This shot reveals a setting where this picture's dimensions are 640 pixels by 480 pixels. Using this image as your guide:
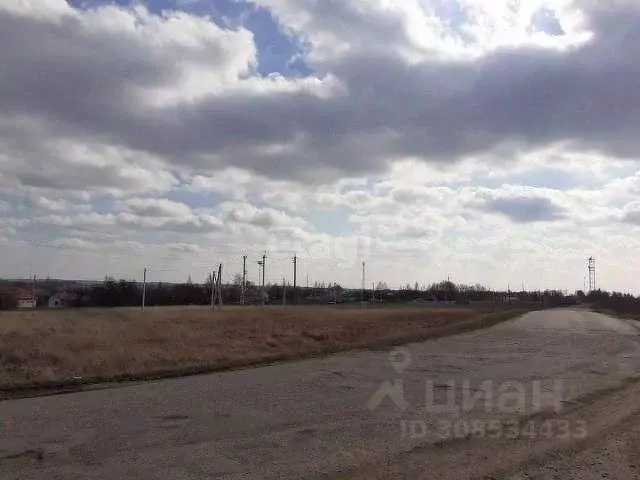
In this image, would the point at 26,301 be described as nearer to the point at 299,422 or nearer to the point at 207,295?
the point at 207,295

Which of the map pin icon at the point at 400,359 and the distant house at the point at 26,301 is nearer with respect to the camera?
the map pin icon at the point at 400,359

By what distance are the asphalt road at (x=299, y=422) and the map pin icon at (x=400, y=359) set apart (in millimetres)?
514

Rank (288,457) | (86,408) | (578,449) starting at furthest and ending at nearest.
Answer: (86,408) < (578,449) < (288,457)

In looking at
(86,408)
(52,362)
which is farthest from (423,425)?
(52,362)

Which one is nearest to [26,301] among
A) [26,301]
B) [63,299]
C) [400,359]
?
[26,301]

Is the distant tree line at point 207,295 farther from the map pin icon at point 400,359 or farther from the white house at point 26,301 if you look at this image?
the map pin icon at point 400,359

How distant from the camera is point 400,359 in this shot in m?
17.5

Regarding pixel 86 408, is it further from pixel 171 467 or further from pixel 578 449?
pixel 578 449

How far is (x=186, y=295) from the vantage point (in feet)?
369

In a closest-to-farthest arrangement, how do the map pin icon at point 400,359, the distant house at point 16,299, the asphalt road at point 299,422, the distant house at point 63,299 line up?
1. the asphalt road at point 299,422
2. the map pin icon at point 400,359
3. the distant house at point 16,299
4. the distant house at point 63,299

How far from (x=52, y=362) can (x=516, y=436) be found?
1235 centimetres

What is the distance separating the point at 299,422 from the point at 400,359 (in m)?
9.18

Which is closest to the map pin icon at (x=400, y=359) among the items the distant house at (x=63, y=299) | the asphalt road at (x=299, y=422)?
the asphalt road at (x=299, y=422)

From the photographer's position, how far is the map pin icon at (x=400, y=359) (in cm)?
1544
